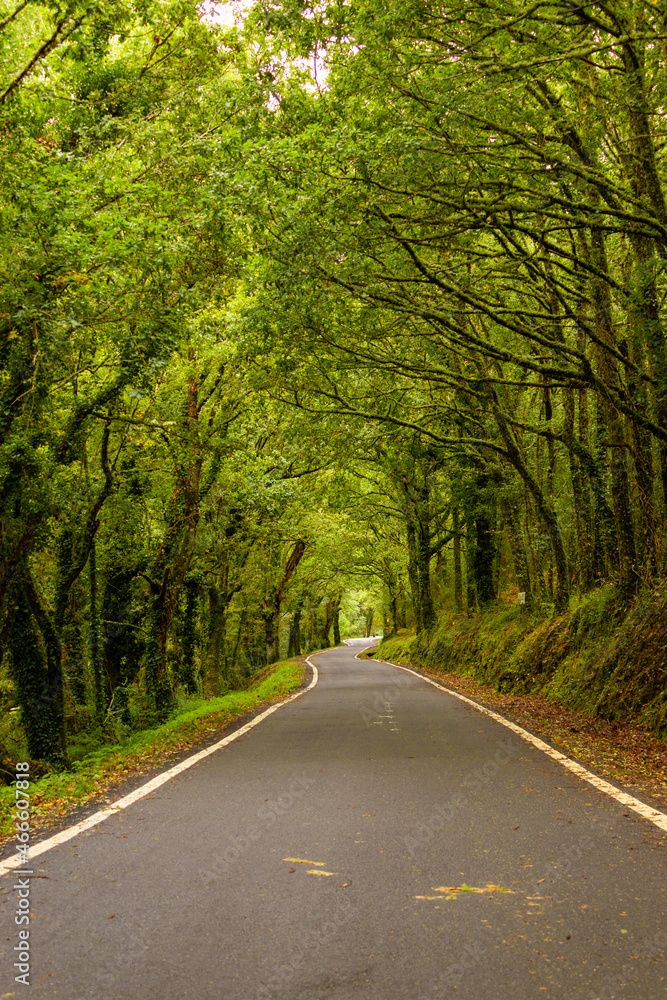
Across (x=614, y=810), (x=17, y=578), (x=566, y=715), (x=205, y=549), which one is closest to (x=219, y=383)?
(x=205, y=549)

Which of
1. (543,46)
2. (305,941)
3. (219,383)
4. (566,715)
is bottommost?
(566,715)

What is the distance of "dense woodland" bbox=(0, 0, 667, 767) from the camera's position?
8.55 meters

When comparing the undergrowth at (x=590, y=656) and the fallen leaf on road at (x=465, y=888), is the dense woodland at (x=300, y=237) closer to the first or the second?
the undergrowth at (x=590, y=656)

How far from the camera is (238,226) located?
959 cm

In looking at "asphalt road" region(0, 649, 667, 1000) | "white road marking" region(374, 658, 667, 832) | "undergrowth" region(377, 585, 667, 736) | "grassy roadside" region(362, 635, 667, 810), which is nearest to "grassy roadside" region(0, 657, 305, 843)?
"asphalt road" region(0, 649, 667, 1000)

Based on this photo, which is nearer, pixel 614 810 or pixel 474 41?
pixel 614 810

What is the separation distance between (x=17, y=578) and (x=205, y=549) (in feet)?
29.2

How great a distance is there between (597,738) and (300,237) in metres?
7.38

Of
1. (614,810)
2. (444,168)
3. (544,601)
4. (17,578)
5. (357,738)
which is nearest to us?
(614,810)

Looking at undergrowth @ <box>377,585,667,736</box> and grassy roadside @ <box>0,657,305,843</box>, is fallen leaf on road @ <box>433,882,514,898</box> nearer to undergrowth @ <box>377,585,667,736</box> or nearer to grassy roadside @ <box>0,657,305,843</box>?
grassy roadside @ <box>0,657,305,843</box>

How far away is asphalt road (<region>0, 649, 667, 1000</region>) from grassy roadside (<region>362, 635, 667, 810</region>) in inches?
27.0

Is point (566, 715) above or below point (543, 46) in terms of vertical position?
below

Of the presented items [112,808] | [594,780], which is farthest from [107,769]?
[594,780]

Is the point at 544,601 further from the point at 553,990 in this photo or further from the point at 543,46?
the point at 553,990
